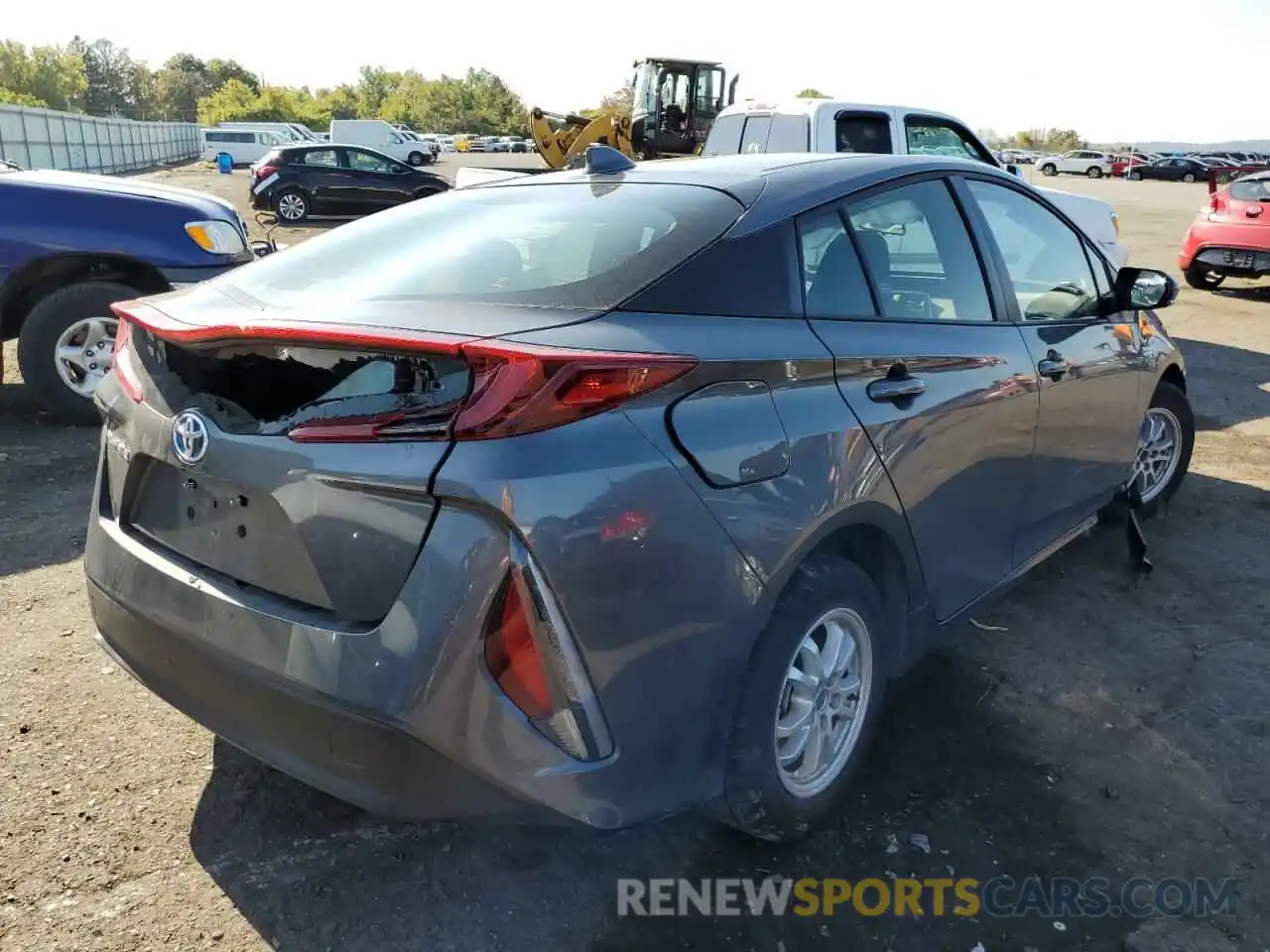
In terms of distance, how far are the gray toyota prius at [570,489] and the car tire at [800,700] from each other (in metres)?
0.01

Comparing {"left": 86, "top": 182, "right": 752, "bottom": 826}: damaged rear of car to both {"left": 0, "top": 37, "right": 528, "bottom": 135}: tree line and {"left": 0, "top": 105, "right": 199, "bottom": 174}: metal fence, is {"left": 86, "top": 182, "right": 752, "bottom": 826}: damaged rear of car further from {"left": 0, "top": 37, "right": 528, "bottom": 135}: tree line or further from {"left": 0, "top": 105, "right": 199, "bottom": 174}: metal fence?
{"left": 0, "top": 37, "right": 528, "bottom": 135}: tree line

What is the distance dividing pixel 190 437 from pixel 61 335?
4287 mm

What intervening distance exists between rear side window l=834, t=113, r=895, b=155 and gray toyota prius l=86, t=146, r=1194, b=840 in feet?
20.4

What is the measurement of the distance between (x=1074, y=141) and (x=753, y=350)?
134 metres

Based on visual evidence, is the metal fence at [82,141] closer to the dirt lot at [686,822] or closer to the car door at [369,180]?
the car door at [369,180]

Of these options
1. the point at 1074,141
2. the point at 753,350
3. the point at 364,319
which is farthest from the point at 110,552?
the point at 1074,141

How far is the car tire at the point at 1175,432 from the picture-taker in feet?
14.9

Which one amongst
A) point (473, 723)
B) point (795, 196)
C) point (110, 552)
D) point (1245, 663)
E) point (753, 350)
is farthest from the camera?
point (1245, 663)

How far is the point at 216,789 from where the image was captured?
2.70m

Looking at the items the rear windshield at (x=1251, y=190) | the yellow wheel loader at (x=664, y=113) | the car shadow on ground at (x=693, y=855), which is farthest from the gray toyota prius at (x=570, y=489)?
the yellow wheel loader at (x=664, y=113)

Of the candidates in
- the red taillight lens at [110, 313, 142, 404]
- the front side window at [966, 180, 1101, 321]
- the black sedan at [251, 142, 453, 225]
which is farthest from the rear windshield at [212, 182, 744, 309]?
the black sedan at [251, 142, 453, 225]

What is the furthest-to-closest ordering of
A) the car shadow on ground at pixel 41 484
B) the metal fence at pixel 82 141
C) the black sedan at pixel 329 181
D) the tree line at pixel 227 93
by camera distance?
the tree line at pixel 227 93, the metal fence at pixel 82 141, the black sedan at pixel 329 181, the car shadow on ground at pixel 41 484

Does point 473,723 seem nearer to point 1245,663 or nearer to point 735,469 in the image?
point 735,469

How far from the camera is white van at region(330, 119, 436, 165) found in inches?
1932
